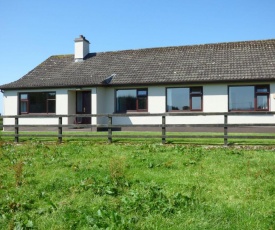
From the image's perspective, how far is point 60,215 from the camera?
4.73 meters

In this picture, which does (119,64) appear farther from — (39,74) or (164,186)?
(164,186)

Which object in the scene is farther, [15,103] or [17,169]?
[15,103]

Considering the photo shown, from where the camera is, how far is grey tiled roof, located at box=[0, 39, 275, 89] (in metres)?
19.3

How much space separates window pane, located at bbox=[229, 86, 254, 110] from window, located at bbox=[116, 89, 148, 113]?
5444 mm

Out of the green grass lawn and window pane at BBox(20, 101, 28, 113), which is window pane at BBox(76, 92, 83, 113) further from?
the green grass lawn

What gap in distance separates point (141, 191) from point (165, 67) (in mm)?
16395

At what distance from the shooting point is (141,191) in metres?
5.80

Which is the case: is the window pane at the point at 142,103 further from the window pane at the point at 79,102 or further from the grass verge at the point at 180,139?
the grass verge at the point at 180,139

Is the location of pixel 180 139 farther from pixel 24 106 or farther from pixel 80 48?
pixel 80 48

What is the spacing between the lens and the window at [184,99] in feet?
64.4

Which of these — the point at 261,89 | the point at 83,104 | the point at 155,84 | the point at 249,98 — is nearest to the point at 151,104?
the point at 155,84

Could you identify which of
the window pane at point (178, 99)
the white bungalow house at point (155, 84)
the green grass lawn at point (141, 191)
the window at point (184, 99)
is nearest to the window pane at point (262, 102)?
the white bungalow house at point (155, 84)

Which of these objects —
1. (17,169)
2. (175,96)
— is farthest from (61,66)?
(17,169)

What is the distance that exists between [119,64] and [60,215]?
19.3 meters
